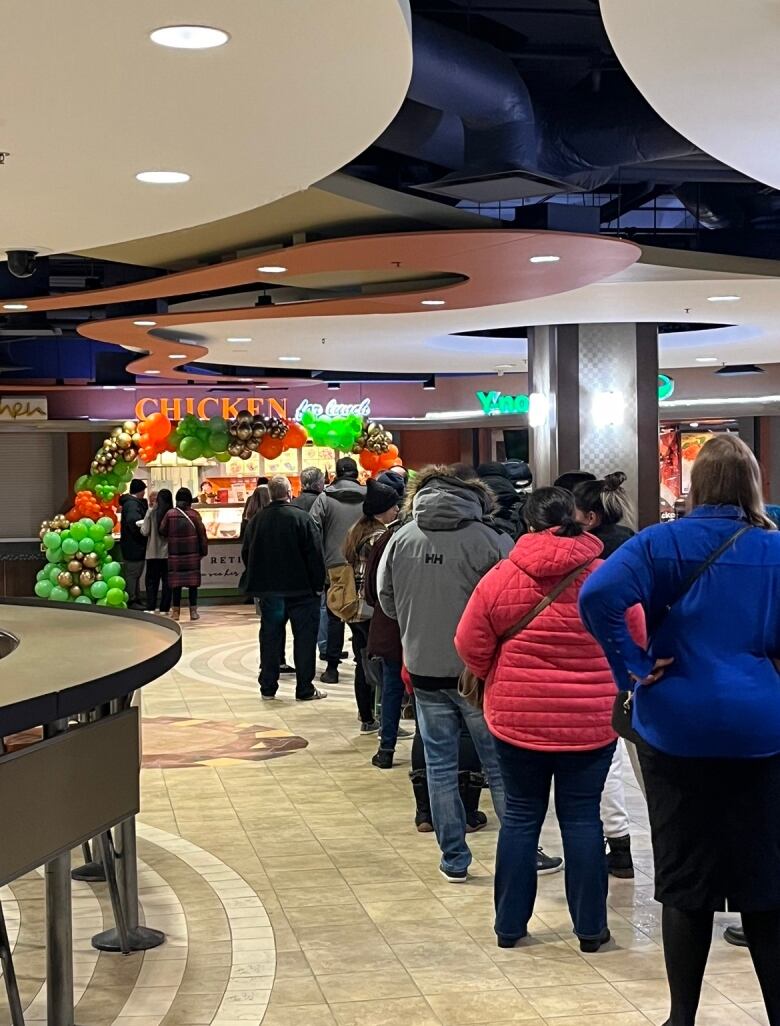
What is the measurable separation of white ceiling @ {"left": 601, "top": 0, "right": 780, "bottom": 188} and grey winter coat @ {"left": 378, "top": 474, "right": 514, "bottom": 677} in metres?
1.71

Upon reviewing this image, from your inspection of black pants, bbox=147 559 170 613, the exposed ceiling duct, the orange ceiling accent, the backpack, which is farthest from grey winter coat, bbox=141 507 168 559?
the exposed ceiling duct

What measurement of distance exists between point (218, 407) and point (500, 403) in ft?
13.6

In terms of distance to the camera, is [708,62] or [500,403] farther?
[500,403]

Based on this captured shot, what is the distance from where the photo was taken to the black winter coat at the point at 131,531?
16.2 meters

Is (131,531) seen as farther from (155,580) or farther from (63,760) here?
(63,760)

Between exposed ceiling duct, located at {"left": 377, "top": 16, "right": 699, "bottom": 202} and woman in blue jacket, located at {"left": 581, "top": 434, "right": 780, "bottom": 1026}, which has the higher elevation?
exposed ceiling duct, located at {"left": 377, "top": 16, "right": 699, "bottom": 202}

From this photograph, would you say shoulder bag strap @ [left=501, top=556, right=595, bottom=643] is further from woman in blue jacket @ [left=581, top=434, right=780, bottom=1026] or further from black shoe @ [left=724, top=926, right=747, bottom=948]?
black shoe @ [left=724, top=926, right=747, bottom=948]

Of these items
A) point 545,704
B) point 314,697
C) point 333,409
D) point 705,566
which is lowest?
point 314,697

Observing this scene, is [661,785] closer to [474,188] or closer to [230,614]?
[474,188]

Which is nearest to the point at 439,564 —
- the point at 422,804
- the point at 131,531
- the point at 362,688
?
the point at 422,804

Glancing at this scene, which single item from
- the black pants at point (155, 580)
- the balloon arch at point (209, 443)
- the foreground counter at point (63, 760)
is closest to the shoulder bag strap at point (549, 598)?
the foreground counter at point (63, 760)

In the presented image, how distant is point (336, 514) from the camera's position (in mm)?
9812

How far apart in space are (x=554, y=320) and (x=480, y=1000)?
790 cm

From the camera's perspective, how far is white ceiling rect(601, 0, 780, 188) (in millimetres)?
3418
